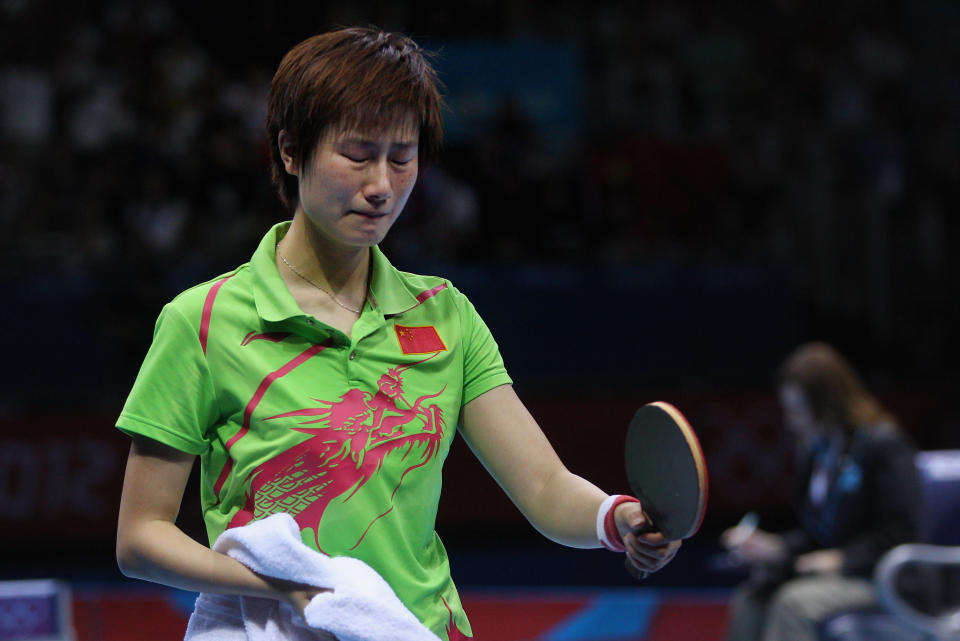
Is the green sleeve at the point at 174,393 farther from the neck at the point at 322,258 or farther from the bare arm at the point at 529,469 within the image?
the bare arm at the point at 529,469

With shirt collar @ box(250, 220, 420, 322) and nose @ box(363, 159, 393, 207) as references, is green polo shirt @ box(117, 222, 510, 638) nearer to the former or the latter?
shirt collar @ box(250, 220, 420, 322)

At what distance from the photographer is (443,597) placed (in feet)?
5.31

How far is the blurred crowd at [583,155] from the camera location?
293 inches

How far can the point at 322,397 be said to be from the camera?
1540 mm

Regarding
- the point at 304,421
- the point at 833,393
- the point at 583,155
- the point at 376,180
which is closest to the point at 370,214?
the point at 376,180

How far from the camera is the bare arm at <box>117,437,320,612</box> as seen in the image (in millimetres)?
1453

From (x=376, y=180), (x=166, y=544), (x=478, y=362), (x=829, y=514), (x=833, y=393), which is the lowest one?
(x=829, y=514)

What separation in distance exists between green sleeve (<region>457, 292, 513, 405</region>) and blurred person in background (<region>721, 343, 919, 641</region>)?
109 inches

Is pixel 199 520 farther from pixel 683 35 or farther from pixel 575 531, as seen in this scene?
pixel 683 35

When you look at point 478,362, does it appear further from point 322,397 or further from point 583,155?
point 583,155

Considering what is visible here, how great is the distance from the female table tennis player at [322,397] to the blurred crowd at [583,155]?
5.53 metres

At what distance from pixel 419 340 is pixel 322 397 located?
17 centimetres

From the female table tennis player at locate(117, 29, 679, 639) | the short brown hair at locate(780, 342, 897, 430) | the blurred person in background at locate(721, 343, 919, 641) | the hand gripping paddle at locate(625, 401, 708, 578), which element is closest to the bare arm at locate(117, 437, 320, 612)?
the female table tennis player at locate(117, 29, 679, 639)

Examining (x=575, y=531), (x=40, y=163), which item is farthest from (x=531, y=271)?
(x=575, y=531)
